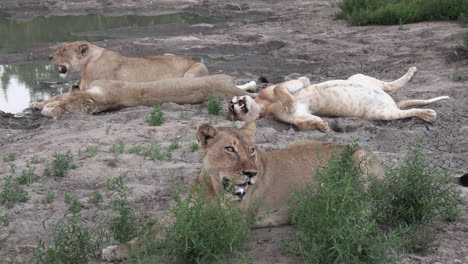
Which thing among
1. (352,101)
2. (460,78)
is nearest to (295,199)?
(352,101)

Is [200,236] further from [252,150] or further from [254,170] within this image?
[252,150]

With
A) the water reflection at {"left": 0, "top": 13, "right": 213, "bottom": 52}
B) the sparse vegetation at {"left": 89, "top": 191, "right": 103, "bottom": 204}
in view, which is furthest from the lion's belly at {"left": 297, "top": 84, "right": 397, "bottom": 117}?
the water reflection at {"left": 0, "top": 13, "right": 213, "bottom": 52}

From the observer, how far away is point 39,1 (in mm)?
21203

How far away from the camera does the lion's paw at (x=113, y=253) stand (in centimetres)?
390

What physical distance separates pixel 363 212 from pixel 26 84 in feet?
28.0

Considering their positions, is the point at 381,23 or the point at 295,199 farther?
the point at 381,23

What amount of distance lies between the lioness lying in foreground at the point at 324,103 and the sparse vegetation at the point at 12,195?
9.55ft

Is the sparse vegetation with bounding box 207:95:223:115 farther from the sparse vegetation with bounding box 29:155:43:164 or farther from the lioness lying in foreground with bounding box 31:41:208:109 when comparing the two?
the sparse vegetation with bounding box 29:155:43:164

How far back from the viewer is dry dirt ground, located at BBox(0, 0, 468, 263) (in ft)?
15.4

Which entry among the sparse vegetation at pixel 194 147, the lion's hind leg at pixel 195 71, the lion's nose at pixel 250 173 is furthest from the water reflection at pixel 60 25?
the lion's nose at pixel 250 173

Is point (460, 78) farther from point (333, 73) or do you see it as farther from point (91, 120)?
point (91, 120)

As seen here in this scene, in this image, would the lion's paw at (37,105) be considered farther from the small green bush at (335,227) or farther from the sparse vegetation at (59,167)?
the small green bush at (335,227)

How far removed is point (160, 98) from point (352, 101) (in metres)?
2.28

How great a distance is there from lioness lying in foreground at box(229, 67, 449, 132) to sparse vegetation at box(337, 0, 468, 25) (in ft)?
18.0
